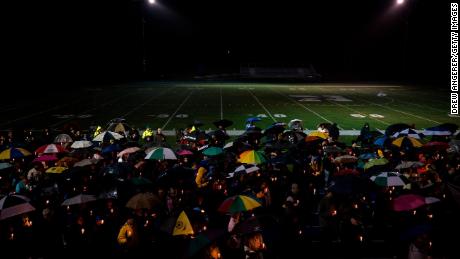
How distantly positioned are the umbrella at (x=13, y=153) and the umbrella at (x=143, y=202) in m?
5.87

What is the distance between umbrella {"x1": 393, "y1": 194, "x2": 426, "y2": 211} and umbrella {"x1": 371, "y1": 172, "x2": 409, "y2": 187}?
1.09 meters

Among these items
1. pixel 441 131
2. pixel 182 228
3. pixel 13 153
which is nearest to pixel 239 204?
pixel 182 228

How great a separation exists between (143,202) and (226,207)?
154 cm

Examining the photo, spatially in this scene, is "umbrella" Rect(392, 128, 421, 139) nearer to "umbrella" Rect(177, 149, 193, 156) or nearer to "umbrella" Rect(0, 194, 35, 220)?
Answer: "umbrella" Rect(177, 149, 193, 156)

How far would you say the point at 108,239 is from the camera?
8188mm

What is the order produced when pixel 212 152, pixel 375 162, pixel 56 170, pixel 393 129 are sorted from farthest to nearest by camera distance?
pixel 393 129
pixel 212 152
pixel 375 162
pixel 56 170

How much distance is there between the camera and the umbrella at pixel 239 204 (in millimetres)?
7867

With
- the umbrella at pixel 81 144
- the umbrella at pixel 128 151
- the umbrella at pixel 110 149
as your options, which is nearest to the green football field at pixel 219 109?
the umbrella at pixel 81 144

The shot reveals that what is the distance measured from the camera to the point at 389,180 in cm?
956

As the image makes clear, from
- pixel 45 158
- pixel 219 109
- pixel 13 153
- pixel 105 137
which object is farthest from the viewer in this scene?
pixel 219 109

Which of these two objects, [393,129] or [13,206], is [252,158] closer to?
[13,206]

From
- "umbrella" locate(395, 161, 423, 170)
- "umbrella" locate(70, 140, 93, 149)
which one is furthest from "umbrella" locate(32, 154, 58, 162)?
"umbrella" locate(395, 161, 423, 170)

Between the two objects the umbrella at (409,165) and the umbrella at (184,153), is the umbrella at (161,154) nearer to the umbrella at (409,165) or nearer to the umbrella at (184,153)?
the umbrella at (184,153)

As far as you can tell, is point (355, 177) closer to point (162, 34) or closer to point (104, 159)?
point (104, 159)
